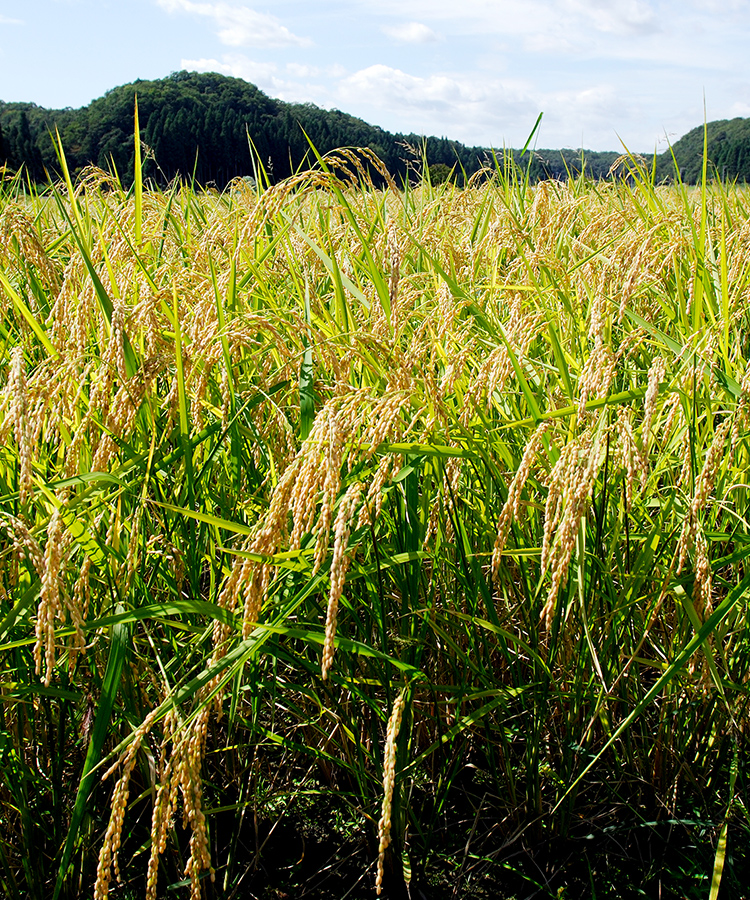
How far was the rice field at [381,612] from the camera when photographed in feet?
4.25

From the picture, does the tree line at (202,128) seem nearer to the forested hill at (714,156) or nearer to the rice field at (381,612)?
the forested hill at (714,156)

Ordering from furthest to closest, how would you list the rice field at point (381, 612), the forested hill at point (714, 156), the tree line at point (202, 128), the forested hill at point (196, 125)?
1. the forested hill at point (196, 125)
2. the tree line at point (202, 128)
3. the forested hill at point (714, 156)
4. the rice field at point (381, 612)

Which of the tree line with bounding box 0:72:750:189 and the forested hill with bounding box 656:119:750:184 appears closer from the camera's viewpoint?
the forested hill with bounding box 656:119:750:184

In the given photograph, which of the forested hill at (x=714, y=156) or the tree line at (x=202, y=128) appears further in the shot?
the tree line at (x=202, y=128)

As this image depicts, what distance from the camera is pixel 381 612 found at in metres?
1.35

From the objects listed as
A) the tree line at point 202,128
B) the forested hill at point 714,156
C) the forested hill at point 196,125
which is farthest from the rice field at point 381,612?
the forested hill at point 196,125

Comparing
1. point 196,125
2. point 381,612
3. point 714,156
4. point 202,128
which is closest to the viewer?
point 381,612

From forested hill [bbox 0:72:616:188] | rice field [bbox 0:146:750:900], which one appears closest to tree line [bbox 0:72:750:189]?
forested hill [bbox 0:72:616:188]

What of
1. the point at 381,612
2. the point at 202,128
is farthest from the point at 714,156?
the point at 381,612

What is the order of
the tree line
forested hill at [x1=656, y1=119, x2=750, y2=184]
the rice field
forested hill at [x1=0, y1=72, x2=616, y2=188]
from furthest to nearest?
forested hill at [x1=0, y1=72, x2=616, y2=188]
the tree line
forested hill at [x1=656, y1=119, x2=750, y2=184]
the rice field

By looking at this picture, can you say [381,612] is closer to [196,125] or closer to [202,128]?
[196,125]

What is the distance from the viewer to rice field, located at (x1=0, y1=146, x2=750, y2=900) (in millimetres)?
1294

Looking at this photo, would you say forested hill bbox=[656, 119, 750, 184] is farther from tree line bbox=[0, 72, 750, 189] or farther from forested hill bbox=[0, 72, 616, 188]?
forested hill bbox=[0, 72, 616, 188]

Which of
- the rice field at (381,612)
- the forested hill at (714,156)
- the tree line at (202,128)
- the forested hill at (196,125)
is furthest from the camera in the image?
the forested hill at (196,125)
